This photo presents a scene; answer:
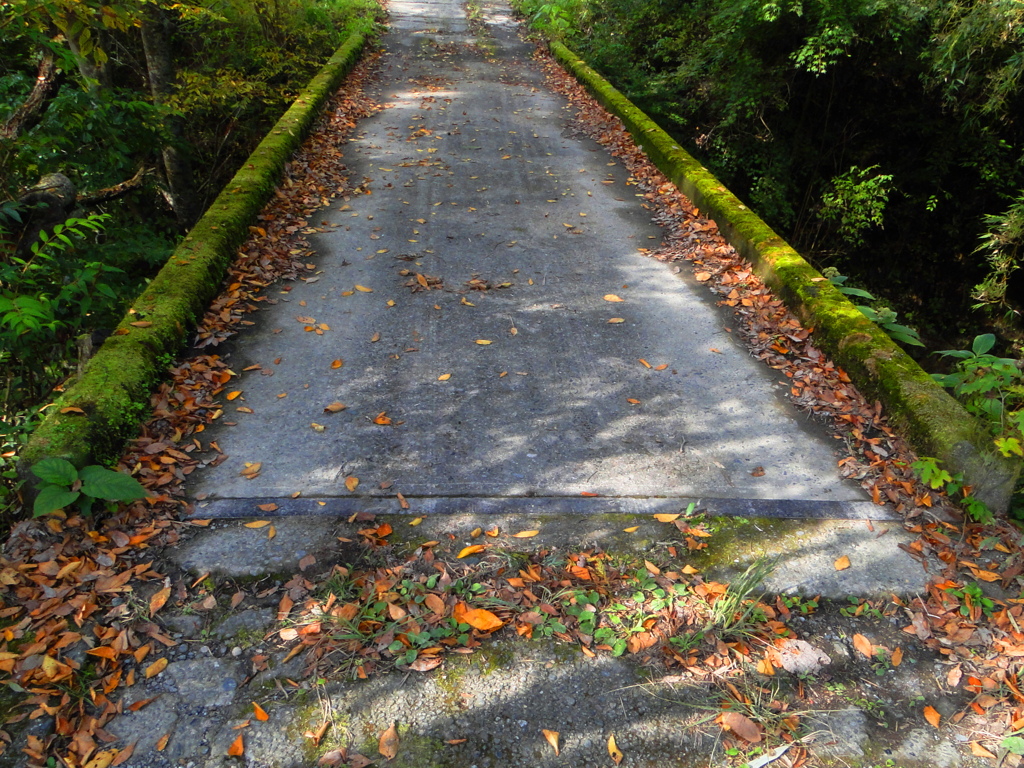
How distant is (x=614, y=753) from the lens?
8.07ft

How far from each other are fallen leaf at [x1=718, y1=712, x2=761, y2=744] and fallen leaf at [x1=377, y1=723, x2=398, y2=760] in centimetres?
123

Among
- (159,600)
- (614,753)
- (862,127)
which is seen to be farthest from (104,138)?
(862,127)

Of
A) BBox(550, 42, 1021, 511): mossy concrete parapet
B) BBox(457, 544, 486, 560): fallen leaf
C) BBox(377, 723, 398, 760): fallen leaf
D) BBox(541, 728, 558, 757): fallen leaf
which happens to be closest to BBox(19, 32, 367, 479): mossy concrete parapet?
BBox(457, 544, 486, 560): fallen leaf

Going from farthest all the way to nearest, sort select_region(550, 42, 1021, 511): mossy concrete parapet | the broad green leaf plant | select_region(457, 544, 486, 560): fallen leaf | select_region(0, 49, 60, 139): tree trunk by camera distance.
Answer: select_region(0, 49, 60, 139): tree trunk
select_region(550, 42, 1021, 511): mossy concrete parapet
select_region(457, 544, 486, 560): fallen leaf
the broad green leaf plant

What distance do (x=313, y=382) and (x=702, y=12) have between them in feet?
30.5

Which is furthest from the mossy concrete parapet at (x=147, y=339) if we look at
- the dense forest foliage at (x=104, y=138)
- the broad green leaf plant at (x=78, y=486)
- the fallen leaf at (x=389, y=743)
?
the fallen leaf at (x=389, y=743)

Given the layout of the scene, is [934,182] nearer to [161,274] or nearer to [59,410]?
[161,274]

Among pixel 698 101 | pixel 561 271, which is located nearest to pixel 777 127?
pixel 698 101

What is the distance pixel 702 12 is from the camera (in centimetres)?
1034

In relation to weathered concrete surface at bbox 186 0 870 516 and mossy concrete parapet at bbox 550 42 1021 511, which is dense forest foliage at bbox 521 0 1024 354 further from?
weathered concrete surface at bbox 186 0 870 516

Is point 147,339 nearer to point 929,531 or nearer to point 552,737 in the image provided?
point 552,737

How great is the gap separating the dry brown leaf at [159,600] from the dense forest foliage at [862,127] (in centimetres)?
848

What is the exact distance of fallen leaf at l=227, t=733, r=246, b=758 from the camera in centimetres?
240

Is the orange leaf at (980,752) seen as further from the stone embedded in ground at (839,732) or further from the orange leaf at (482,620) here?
the orange leaf at (482,620)
